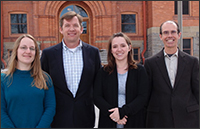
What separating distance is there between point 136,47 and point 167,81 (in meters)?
12.2

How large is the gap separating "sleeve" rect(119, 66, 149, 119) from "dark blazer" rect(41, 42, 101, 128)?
0.76 m

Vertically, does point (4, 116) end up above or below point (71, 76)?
below

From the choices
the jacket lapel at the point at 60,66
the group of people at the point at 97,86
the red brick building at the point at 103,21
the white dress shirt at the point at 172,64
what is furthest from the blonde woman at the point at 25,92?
the red brick building at the point at 103,21

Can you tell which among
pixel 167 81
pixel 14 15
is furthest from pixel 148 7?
pixel 167 81

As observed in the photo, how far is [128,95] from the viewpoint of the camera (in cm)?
285

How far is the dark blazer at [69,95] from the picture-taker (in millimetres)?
3168

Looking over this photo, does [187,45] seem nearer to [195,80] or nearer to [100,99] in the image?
[195,80]

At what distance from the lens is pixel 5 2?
14.1 metres

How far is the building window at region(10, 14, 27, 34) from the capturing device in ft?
47.4

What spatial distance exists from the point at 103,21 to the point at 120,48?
38.3ft

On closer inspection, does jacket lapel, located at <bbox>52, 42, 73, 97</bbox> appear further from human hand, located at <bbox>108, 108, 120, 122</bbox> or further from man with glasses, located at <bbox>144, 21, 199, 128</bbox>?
man with glasses, located at <bbox>144, 21, 199, 128</bbox>

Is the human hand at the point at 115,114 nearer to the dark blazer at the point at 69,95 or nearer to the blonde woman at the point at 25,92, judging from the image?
the dark blazer at the point at 69,95

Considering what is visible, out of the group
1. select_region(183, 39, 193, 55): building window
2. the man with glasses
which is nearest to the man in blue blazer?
the man with glasses

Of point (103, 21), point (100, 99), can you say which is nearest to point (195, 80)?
point (100, 99)
